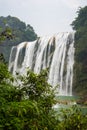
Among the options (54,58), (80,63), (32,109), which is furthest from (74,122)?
(54,58)

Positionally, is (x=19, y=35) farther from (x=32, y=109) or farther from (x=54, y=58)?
(x=32, y=109)

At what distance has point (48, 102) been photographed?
7766 mm

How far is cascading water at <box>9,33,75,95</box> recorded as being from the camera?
48.6m

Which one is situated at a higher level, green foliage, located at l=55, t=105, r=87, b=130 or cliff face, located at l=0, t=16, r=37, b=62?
cliff face, located at l=0, t=16, r=37, b=62

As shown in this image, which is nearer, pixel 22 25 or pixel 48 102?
pixel 48 102

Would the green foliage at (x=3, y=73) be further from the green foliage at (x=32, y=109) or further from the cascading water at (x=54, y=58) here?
the cascading water at (x=54, y=58)

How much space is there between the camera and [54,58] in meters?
51.2

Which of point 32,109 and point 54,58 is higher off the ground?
point 54,58

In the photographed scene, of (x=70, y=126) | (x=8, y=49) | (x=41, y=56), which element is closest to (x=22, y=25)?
(x=8, y=49)

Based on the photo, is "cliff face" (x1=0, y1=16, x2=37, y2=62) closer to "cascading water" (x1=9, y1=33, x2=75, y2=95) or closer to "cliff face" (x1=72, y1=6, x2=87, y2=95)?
"cascading water" (x1=9, y1=33, x2=75, y2=95)

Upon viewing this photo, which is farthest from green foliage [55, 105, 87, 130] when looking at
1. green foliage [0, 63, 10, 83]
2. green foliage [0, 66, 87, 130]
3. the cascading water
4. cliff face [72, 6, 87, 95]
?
the cascading water

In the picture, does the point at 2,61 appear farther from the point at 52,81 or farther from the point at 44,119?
the point at 52,81

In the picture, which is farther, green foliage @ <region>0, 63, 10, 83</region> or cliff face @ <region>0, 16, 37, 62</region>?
cliff face @ <region>0, 16, 37, 62</region>

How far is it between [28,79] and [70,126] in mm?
1559
